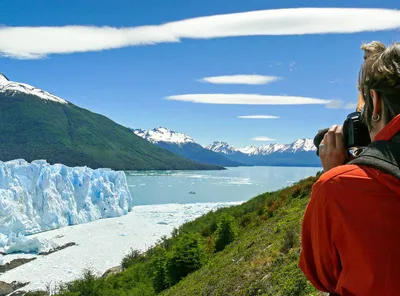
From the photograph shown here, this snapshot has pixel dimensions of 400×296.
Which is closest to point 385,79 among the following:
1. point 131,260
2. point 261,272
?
point 261,272

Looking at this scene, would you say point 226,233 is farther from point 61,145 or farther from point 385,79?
point 61,145

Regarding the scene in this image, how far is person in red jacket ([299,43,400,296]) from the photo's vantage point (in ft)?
3.57

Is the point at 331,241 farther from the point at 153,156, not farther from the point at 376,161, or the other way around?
the point at 153,156

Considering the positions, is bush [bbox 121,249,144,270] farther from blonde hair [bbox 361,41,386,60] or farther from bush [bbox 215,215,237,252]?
blonde hair [bbox 361,41,386,60]

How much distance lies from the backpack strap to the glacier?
111 ft

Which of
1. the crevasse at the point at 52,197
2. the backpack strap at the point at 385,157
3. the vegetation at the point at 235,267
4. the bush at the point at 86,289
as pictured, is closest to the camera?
the backpack strap at the point at 385,157

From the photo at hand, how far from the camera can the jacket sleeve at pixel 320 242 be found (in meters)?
1.18

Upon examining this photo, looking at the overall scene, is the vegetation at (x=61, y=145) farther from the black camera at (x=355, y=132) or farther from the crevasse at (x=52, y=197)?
the black camera at (x=355, y=132)

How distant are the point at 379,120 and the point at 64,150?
6425 inches

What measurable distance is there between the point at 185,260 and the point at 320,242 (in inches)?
484

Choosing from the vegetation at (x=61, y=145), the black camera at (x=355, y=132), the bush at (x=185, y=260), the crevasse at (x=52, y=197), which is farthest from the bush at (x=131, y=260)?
the vegetation at (x=61, y=145)

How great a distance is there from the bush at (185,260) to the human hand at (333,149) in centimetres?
1207

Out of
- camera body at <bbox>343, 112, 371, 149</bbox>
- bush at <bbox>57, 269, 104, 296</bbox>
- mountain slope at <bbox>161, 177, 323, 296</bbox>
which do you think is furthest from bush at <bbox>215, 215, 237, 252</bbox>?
camera body at <bbox>343, 112, 371, 149</bbox>

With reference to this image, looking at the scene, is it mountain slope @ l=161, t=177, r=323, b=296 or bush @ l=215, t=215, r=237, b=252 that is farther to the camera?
bush @ l=215, t=215, r=237, b=252
